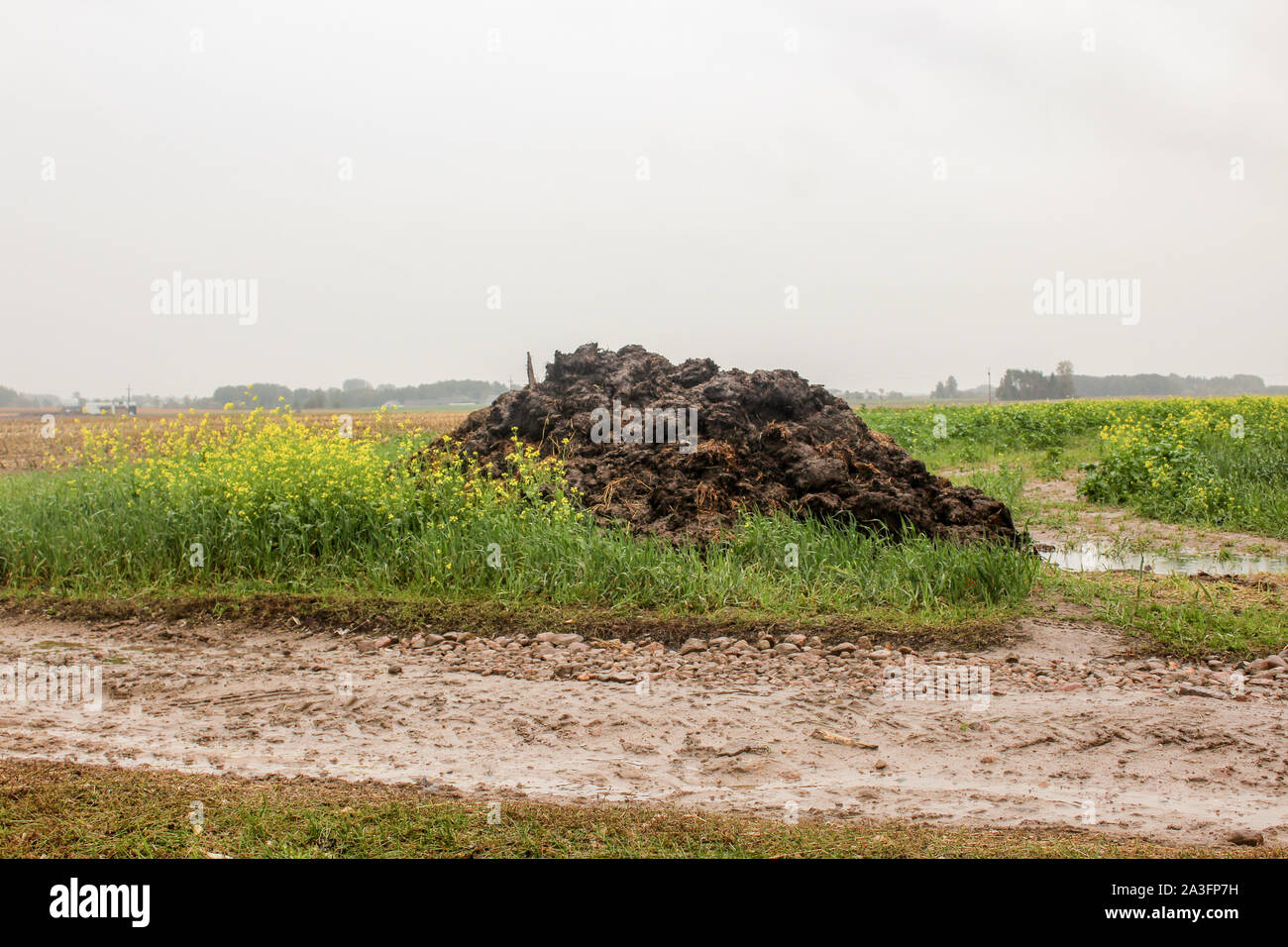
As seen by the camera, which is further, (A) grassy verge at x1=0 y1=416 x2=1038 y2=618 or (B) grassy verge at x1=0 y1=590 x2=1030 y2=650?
(A) grassy verge at x1=0 y1=416 x2=1038 y2=618

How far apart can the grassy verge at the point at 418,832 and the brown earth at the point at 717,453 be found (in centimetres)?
437

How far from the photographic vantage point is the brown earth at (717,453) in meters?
8.32

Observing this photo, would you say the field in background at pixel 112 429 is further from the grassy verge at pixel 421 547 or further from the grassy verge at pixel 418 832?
the grassy verge at pixel 418 832

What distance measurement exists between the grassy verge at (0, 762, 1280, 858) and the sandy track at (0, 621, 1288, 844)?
11.1 inches

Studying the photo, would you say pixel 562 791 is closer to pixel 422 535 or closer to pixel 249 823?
pixel 249 823

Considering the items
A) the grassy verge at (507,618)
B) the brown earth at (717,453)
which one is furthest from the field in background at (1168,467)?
the grassy verge at (507,618)

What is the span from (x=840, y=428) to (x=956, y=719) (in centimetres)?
509

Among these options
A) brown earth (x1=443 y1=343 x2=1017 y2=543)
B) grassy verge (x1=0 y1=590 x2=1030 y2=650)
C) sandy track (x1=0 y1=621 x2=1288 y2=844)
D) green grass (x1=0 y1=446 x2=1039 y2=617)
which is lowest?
sandy track (x1=0 y1=621 x2=1288 y2=844)

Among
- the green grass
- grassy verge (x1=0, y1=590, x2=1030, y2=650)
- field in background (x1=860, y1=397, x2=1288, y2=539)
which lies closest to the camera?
→ grassy verge (x1=0, y1=590, x2=1030, y2=650)

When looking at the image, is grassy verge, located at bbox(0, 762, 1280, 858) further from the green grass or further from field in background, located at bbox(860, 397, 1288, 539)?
field in background, located at bbox(860, 397, 1288, 539)

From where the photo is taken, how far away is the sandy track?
4.19 m

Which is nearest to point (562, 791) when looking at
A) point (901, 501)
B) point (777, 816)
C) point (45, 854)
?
point (777, 816)

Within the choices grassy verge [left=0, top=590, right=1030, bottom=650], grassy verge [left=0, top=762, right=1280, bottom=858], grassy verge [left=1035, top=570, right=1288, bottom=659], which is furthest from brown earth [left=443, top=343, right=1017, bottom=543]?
grassy verge [left=0, top=762, right=1280, bottom=858]

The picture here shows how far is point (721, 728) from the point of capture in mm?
4988
